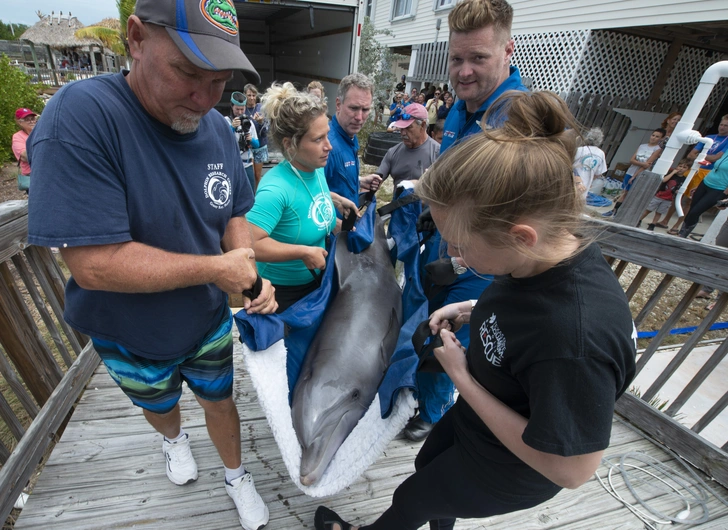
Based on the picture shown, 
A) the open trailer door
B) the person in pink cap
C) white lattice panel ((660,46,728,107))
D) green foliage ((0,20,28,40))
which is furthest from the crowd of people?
green foliage ((0,20,28,40))

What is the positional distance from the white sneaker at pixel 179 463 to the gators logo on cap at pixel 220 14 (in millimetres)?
1886

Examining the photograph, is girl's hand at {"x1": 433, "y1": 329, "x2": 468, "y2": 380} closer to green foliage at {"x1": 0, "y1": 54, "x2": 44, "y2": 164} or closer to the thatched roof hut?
green foliage at {"x1": 0, "y1": 54, "x2": 44, "y2": 164}

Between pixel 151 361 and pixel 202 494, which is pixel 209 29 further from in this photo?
pixel 202 494

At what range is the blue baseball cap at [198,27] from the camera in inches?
40.6

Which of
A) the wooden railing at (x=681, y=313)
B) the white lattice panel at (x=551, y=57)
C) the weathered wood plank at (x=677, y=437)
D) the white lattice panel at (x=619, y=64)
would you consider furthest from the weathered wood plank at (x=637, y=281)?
the white lattice panel at (x=619, y=64)

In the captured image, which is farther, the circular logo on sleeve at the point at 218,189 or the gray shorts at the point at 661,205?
the gray shorts at the point at 661,205

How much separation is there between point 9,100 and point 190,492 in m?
12.1

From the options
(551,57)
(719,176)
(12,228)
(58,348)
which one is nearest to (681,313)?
(12,228)

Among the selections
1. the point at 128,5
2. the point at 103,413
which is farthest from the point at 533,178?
the point at 128,5

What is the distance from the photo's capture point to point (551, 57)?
980 cm

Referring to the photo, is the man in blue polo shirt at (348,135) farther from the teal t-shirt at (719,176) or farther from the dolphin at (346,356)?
the teal t-shirt at (719,176)

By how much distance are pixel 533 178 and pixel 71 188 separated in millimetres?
1198

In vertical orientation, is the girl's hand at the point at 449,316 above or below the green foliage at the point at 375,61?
below

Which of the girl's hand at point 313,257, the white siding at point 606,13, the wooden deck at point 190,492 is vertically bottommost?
the wooden deck at point 190,492
